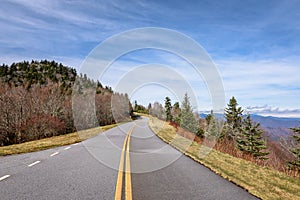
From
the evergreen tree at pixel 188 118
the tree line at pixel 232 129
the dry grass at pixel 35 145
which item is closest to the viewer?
the dry grass at pixel 35 145

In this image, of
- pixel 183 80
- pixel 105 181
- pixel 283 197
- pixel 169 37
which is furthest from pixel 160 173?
pixel 183 80

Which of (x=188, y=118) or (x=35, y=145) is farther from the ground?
(x=188, y=118)

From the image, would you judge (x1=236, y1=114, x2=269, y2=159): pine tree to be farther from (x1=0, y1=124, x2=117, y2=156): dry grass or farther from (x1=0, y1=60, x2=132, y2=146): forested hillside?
(x1=0, y1=124, x2=117, y2=156): dry grass

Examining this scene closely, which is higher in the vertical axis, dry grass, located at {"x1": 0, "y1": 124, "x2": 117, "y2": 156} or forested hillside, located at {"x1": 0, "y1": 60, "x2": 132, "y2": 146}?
forested hillside, located at {"x1": 0, "y1": 60, "x2": 132, "y2": 146}

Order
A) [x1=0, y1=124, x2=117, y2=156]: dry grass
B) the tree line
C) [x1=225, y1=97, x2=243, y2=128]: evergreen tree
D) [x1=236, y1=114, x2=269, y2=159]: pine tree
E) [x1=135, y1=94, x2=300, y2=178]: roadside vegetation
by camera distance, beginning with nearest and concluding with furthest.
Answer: [x1=0, y1=124, x2=117, y2=156]: dry grass
[x1=135, y1=94, x2=300, y2=178]: roadside vegetation
the tree line
[x1=236, y1=114, x2=269, y2=159]: pine tree
[x1=225, y1=97, x2=243, y2=128]: evergreen tree

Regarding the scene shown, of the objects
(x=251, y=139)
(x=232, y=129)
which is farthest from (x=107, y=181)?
(x=232, y=129)

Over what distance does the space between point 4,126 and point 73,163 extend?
2261cm

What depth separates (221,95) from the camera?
11.4m

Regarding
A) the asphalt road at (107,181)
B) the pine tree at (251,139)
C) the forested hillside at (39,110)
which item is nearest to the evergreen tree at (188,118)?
the pine tree at (251,139)

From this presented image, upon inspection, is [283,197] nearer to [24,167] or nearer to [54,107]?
[24,167]

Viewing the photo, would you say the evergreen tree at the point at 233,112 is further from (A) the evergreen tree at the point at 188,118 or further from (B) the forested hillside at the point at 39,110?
(B) the forested hillside at the point at 39,110

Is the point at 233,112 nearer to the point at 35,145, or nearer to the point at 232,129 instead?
the point at 232,129

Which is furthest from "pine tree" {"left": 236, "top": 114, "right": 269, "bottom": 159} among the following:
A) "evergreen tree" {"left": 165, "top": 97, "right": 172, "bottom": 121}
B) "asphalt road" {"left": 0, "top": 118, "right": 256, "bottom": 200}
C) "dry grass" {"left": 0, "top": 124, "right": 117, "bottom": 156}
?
"evergreen tree" {"left": 165, "top": 97, "right": 172, "bottom": 121}

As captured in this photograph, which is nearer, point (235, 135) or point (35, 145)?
point (35, 145)
